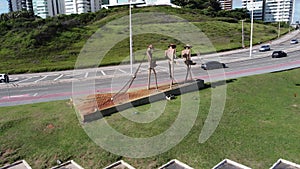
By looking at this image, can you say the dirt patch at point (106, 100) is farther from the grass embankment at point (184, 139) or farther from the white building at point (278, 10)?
the white building at point (278, 10)

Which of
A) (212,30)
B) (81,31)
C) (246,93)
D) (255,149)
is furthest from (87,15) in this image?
(255,149)

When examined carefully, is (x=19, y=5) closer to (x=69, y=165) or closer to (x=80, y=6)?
(x=80, y=6)

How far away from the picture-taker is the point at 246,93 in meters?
13.8

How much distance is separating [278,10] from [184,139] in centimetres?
12312

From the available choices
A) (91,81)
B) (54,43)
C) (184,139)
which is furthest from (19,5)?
(184,139)

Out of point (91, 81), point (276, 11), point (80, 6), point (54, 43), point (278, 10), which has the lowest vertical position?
point (91, 81)

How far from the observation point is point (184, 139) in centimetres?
874

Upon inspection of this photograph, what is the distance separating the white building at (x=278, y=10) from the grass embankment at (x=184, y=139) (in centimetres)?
11433

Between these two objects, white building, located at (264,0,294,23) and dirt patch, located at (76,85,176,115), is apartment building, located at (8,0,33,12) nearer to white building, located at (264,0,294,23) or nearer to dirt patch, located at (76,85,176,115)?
white building, located at (264,0,294,23)

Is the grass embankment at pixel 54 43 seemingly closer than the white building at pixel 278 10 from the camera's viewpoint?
Yes

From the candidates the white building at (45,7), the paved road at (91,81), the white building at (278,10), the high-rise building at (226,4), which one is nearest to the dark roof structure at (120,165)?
the paved road at (91,81)

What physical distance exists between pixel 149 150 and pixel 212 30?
61206 millimetres

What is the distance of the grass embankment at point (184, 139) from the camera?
25.3ft

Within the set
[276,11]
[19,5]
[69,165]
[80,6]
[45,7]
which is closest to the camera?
[69,165]
